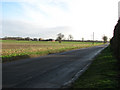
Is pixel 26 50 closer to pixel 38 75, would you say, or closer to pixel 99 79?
pixel 38 75

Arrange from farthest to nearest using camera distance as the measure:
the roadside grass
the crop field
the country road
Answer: the crop field
the country road
the roadside grass

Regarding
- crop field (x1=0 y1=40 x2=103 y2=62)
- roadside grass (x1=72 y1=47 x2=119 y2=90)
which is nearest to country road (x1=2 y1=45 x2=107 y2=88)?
roadside grass (x1=72 y1=47 x2=119 y2=90)

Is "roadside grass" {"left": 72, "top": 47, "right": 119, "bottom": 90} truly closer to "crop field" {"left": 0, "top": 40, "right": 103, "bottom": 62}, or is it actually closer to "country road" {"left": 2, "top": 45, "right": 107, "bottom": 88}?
"country road" {"left": 2, "top": 45, "right": 107, "bottom": 88}

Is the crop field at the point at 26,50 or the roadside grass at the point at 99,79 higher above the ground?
the crop field at the point at 26,50

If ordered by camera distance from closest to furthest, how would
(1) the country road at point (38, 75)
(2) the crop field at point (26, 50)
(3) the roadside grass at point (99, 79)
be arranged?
(3) the roadside grass at point (99, 79), (1) the country road at point (38, 75), (2) the crop field at point (26, 50)

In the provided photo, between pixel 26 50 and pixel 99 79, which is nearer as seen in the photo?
pixel 99 79

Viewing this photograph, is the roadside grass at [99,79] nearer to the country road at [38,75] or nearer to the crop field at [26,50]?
the country road at [38,75]

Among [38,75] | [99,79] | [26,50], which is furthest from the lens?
[26,50]

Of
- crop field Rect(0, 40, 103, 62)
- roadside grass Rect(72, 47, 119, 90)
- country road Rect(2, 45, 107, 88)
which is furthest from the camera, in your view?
crop field Rect(0, 40, 103, 62)

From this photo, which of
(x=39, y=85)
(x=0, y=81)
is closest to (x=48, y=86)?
(x=39, y=85)

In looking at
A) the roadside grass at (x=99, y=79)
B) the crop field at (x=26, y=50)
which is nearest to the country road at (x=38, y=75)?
Result: the roadside grass at (x=99, y=79)

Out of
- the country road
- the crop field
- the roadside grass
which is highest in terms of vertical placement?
the crop field

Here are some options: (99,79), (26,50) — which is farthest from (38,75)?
(26,50)

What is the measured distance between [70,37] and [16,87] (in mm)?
191880
